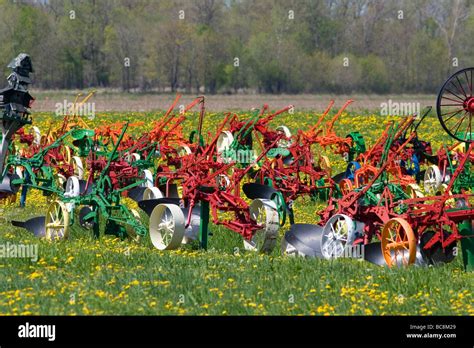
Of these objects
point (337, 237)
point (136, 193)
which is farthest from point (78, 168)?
point (337, 237)

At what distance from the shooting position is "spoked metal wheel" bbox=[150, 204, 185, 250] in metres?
14.5

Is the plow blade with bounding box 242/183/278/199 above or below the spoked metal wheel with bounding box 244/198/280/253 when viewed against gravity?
above

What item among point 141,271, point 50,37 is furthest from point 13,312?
point 50,37

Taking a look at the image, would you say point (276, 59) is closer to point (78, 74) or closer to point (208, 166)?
point (78, 74)

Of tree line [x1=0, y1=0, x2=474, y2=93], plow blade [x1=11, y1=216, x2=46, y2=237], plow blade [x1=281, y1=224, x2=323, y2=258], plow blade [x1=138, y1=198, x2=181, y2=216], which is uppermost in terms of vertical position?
tree line [x1=0, y1=0, x2=474, y2=93]

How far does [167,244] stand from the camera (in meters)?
14.7

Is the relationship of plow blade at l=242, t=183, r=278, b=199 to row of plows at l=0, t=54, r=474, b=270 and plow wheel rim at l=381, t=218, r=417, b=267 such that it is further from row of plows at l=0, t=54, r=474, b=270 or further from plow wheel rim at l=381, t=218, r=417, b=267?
plow wheel rim at l=381, t=218, r=417, b=267

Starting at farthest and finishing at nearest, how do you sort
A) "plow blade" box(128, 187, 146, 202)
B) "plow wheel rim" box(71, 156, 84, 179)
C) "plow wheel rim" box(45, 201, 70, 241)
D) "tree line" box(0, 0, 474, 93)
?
"tree line" box(0, 0, 474, 93) < "plow wheel rim" box(71, 156, 84, 179) < "plow blade" box(128, 187, 146, 202) < "plow wheel rim" box(45, 201, 70, 241)

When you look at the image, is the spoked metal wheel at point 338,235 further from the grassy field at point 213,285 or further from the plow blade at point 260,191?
the plow blade at point 260,191

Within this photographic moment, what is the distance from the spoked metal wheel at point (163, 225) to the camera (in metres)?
14.5

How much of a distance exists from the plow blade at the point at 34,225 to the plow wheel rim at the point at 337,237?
A: 5147 mm

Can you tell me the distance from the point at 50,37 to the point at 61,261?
228 ft

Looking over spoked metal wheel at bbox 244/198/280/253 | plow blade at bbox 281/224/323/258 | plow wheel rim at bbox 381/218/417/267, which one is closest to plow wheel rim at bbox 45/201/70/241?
spoked metal wheel at bbox 244/198/280/253

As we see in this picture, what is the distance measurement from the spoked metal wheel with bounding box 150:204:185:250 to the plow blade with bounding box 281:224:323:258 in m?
1.60
